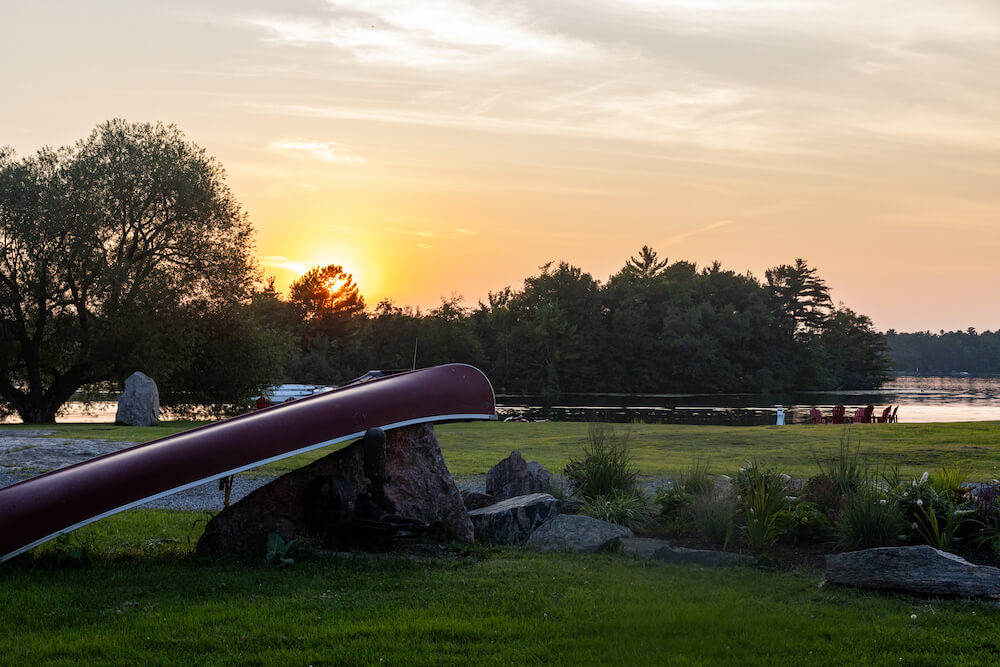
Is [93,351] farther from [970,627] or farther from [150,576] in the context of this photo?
[970,627]

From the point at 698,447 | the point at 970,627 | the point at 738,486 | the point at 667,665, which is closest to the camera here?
the point at 667,665

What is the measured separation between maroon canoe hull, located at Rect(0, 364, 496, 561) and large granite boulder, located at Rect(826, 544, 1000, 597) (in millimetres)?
3778

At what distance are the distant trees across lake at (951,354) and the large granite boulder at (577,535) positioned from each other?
179856 millimetres

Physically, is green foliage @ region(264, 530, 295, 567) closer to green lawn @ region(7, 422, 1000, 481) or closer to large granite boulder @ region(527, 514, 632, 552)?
large granite boulder @ region(527, 514, 632, 552)

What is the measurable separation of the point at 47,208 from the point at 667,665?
36003 millimetres

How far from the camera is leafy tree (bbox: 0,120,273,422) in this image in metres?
35.9

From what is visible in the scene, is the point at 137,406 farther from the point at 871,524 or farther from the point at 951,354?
the point at 951,354

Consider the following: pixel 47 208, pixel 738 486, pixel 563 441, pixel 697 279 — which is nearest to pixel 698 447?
pixel 563 441

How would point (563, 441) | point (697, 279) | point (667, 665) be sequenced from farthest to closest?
point (697, 279) < point (563, 441) < point (667, 665)

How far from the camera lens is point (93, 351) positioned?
3616 cm

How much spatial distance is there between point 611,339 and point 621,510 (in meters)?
85.9

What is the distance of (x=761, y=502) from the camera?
8.74 m

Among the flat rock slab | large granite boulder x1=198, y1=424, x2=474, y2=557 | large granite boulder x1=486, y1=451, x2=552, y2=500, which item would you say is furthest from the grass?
large granite boulder x1=486, y1=451, x2=552, y2=500

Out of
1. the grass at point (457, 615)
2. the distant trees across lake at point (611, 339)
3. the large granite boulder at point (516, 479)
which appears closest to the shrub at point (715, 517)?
the grass at point (457, 615)
